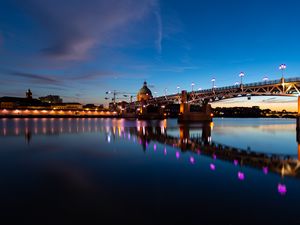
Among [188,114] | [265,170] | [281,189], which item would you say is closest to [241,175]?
[265,170]

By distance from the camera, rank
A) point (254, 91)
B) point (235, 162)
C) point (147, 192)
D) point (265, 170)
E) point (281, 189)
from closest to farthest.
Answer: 1. point (147, 192)
2. point (281, 189)
3. point (265, 170)
4. point (235, 162)
5. point (254, 91)

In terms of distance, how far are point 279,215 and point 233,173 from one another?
6385 millimetres

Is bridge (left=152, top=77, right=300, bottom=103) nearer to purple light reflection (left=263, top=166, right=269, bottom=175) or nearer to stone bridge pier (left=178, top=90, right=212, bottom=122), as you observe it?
stone bridge pier (left=178, top=90, right=212, bottom=122)

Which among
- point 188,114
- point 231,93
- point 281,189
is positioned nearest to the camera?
point 281,189

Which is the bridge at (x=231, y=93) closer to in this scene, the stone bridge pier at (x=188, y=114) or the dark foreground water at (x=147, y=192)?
the stone bridge pier at (x=188, y=114)

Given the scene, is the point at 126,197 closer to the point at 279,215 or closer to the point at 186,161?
the point at 279,215

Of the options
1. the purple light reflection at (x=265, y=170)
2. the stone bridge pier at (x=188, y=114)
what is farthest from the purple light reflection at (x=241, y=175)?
the stone bridge pier at (x=188, y=114)

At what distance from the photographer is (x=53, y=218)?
7.65 meters

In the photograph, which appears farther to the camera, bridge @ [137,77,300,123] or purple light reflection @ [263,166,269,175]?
bridge @ [137,77,300,123]

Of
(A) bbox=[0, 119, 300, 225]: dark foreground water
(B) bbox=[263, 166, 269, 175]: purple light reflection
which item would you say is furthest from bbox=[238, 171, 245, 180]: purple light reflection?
(B) bbox=[263, 166, 269, 175]: purple light reflection

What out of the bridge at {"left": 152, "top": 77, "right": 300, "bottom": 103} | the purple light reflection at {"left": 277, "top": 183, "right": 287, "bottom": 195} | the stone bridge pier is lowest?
the purple light reflection at {"left": 277, "top": 183, "right": 287, "bottom": 195}

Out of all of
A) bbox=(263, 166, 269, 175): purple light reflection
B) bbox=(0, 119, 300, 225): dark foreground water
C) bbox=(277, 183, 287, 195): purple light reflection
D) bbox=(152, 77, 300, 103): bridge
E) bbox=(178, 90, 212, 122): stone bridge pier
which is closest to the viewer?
bbox=(0, 119, 300, 225): dark foreground water

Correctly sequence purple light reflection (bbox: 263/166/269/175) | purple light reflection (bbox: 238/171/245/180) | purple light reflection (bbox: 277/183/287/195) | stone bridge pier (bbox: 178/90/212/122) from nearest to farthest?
purple light reflection (bbox: 277/183/287/195) < purple light reflection (bbox: 238/171/245/180) < purple light reflection (bbox: 263/166/269/175) < stone bridge pier (bbox: 178/90/212/122)

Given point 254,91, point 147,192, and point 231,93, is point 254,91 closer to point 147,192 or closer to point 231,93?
point 231,93
